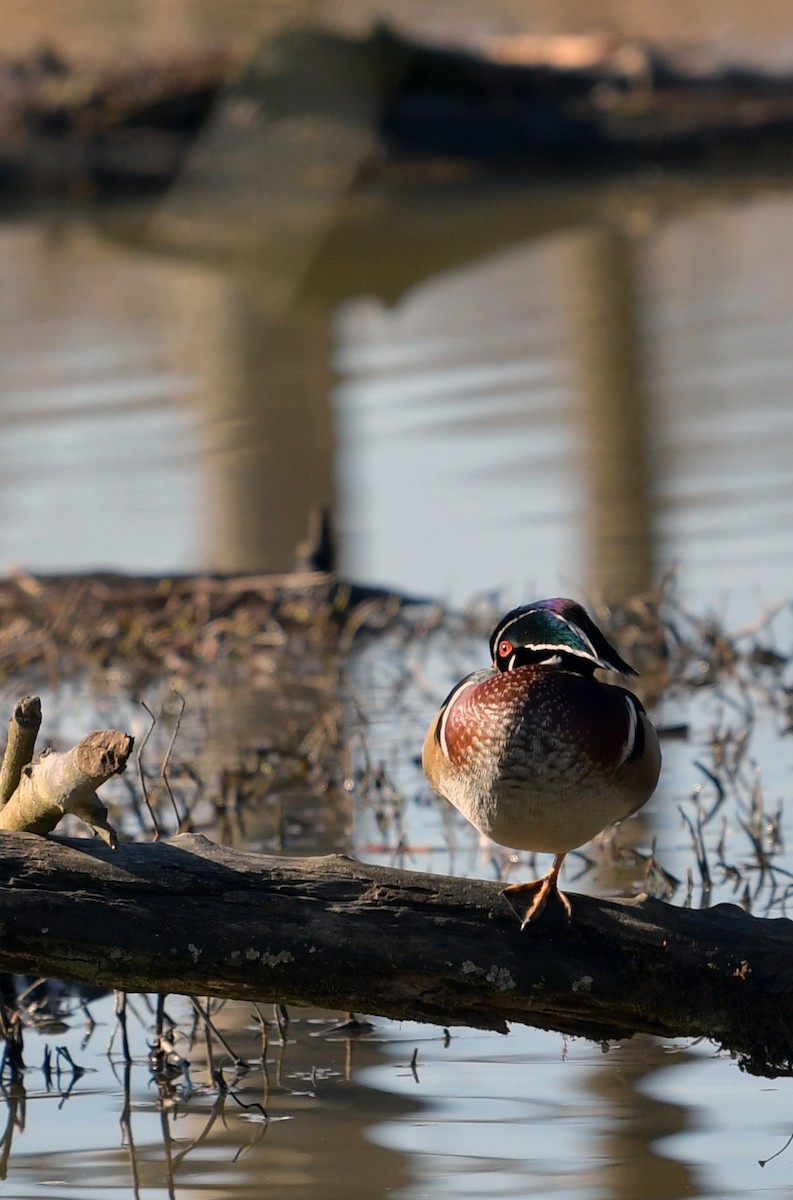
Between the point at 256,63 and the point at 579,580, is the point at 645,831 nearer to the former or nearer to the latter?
the point at 579,580

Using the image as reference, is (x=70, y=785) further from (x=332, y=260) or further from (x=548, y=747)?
(x=332, y=260)

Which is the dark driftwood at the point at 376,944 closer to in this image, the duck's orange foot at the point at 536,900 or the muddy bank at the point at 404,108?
the duck's orange foot at the point at 536,900

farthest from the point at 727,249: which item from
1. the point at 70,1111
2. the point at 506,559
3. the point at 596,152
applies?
the point at 70,1111

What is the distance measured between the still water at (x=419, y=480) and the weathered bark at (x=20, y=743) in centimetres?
68

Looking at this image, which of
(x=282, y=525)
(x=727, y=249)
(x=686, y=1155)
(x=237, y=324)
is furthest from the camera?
(x=727, y=249)

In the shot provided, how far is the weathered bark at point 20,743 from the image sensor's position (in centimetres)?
300

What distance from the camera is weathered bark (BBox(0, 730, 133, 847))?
278 cm

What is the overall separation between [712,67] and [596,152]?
157 centimetres

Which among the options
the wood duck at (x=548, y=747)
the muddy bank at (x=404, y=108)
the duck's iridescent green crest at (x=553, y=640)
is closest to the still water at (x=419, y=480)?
the muddy bank at (x=404, y=108)

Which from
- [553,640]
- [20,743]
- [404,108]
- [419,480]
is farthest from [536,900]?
[404,108]

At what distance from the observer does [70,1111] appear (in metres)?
3.54

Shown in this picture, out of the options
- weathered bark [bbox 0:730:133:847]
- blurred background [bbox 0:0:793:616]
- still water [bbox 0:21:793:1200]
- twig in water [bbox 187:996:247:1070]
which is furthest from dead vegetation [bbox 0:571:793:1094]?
weathered bark [bbox 0:730:133:847]

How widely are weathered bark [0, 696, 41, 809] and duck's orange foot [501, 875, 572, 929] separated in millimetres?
775

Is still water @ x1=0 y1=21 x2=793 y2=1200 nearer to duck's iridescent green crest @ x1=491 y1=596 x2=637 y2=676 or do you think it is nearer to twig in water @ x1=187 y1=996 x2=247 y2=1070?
twig in water @ x1=187 y1=996 x2=247 y2=1070
